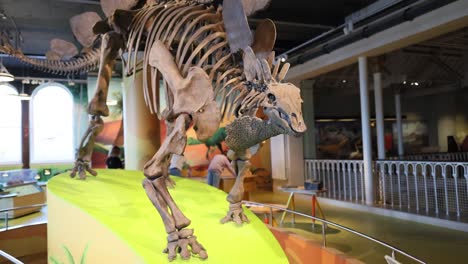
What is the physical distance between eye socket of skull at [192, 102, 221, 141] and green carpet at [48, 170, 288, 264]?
0.75 m

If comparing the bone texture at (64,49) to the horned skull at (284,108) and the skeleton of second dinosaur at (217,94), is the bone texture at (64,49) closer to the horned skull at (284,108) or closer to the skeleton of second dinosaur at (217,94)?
the skeleton of second dinosaur at (217,94)

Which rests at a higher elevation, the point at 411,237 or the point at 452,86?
the point at 452,86

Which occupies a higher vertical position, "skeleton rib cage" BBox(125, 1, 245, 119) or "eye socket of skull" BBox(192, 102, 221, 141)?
"skeleton rib cage" BBox(125, 1, 245, 119)

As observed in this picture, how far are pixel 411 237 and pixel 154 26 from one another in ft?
14.4

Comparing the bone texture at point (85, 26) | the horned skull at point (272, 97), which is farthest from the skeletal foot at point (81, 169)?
the horned skull at point (272, 97)

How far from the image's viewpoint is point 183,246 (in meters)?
2.20

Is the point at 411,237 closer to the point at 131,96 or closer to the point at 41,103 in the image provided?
the point at 131,96

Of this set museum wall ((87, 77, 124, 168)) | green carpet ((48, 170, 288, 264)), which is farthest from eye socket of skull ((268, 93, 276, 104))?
museum wall ((87, 77, 124, 168))

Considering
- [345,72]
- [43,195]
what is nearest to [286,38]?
[345,72]

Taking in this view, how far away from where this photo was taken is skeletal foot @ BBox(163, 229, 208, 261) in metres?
2.18

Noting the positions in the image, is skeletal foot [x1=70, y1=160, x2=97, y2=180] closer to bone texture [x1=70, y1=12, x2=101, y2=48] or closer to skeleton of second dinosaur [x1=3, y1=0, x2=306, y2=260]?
bone texture [x1=70, y1=12, x2=101, y2=48]

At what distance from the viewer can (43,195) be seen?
Answer: 6.85 metres

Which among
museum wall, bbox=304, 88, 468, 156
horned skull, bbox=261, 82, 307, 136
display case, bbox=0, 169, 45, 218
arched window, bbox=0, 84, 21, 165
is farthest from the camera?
museum wall, bbox=304, 88, 468, 156

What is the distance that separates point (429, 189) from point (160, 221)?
5770 millimetres
